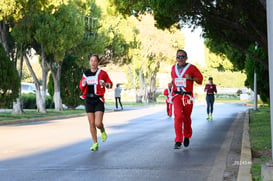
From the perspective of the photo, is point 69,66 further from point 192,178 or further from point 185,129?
point 192,178

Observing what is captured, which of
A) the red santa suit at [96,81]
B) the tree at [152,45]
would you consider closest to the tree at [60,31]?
the red santa suit at [96,81]

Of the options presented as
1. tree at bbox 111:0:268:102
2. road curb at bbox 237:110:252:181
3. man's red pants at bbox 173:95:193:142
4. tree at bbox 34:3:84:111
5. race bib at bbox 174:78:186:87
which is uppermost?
tree at bbox 34:3:84:111

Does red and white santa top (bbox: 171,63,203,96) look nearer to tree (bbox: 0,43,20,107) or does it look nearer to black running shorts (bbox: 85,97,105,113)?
black running shorts (bbox: 85,97,105,113)

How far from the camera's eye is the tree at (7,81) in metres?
23.2

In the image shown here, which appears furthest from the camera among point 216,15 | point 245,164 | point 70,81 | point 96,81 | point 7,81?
point 70,81

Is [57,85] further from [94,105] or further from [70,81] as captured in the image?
[94,105]

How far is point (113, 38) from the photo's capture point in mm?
45562

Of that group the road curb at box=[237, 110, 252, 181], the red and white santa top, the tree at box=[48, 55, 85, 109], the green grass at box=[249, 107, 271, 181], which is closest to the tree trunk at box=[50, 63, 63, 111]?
the tree at box=[48, 55, 85, 109]

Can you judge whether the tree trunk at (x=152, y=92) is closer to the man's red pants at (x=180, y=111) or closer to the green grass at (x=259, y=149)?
the green grass at (x=259, y=149)

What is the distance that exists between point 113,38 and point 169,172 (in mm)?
37873

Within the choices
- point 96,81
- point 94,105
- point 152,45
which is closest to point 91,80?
point 96,81

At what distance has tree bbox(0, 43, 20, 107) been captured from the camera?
23.2 metres

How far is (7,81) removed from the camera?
23547 mm

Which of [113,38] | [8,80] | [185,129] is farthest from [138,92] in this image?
[185,129]
